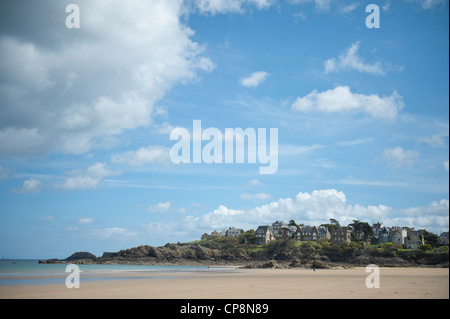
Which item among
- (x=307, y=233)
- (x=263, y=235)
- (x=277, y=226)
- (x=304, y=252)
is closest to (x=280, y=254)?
(x=304, y=252)

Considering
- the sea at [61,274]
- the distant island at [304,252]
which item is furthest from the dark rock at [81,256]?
the sea at [61,274]

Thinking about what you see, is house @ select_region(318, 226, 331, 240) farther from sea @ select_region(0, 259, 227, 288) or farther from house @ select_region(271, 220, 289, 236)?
sea @ select_region(0, 259, 227, 288)

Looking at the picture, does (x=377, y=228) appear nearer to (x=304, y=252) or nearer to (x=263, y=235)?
(x=263, y=235)

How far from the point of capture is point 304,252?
10944cm

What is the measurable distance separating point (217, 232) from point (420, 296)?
565ft

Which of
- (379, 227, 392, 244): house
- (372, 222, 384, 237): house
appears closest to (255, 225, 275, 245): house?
(379, 227, 392, 244): house

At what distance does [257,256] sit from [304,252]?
16586 millimetres

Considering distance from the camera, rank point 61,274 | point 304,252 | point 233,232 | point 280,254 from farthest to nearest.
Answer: point 233,232 < point 280,254 < point 304,252 < point 61,274

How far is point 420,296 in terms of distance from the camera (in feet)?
64.9

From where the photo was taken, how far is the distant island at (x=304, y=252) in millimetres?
86062

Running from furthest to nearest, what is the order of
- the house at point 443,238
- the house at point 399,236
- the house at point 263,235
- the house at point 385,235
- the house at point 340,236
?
the house at point 263,235
the house at point 385,235
the house at point 443,238
the house at point 399,236
the house at point 340,236

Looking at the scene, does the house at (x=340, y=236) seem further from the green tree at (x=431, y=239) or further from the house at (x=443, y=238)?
the house at (x=443, y=238)

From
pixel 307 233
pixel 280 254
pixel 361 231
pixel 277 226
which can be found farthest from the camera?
pixel 277 226
